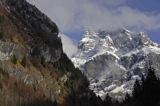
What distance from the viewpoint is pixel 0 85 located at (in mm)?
197625

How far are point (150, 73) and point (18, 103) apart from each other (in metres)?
86.1

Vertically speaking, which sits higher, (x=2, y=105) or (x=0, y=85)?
(x=0, y=85)

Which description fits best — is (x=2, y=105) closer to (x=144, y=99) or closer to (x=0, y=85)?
(x=0, y=85)

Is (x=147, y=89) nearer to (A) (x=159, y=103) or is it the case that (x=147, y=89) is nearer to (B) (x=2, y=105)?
(A) (x=159, y=103)

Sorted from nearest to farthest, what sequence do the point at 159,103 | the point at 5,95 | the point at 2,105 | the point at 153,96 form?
1. the point at 159,103
2. the point at 153,96
3. the point at 2,105
4. the point at 5,95

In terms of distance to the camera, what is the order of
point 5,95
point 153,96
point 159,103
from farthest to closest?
point 5,95
point 153,96
point 159,103

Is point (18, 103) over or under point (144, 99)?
over

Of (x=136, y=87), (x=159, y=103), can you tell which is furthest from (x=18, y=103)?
(x=159, y=103)

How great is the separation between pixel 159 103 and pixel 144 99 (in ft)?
49.2

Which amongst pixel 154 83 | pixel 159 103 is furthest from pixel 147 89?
pixel 159 103

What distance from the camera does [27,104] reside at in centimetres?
19650

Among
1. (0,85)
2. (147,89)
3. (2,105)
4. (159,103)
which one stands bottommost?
(159,103)

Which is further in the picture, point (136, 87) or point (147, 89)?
point (136, 87)

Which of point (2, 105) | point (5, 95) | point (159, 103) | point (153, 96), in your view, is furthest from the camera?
point (5, 95)
